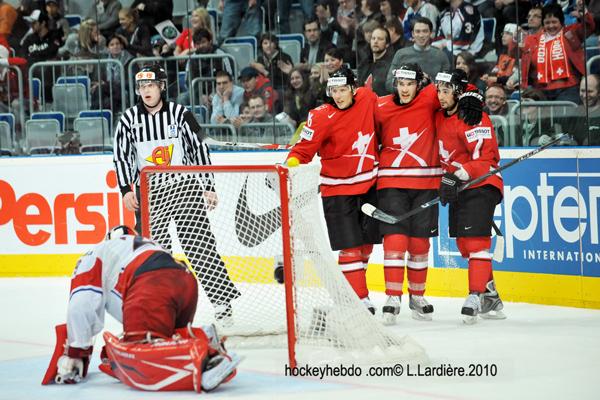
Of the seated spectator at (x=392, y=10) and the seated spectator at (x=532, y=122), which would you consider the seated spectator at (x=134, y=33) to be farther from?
the seated spectator at (x=532, y=122)

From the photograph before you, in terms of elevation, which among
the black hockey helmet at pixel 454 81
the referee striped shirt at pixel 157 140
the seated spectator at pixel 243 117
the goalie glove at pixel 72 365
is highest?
the black hockey helmet at pixel 454 81

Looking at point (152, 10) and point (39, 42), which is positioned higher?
point (152, 10)

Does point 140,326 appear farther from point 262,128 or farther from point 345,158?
point 262,128

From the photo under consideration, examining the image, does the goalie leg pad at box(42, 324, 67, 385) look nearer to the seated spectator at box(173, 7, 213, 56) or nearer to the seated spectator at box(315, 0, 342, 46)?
the seated spectator at box(315, 0, 342, 46)

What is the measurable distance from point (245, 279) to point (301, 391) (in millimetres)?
1488

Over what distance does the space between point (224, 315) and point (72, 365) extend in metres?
1.13

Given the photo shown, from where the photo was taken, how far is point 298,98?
8148 mm

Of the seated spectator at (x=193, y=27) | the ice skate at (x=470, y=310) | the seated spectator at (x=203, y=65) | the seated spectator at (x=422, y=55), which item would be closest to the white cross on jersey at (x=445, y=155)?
the ice skate at (x=470, y=310)

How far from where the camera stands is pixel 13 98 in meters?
9.20

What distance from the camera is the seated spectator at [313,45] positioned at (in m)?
8.08

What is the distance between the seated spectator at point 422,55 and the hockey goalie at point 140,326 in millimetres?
3260

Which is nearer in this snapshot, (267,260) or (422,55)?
(267,260)

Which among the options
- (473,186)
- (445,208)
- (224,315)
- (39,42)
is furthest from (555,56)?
(39,42)

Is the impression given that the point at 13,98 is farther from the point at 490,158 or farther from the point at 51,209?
the point at 490,158
